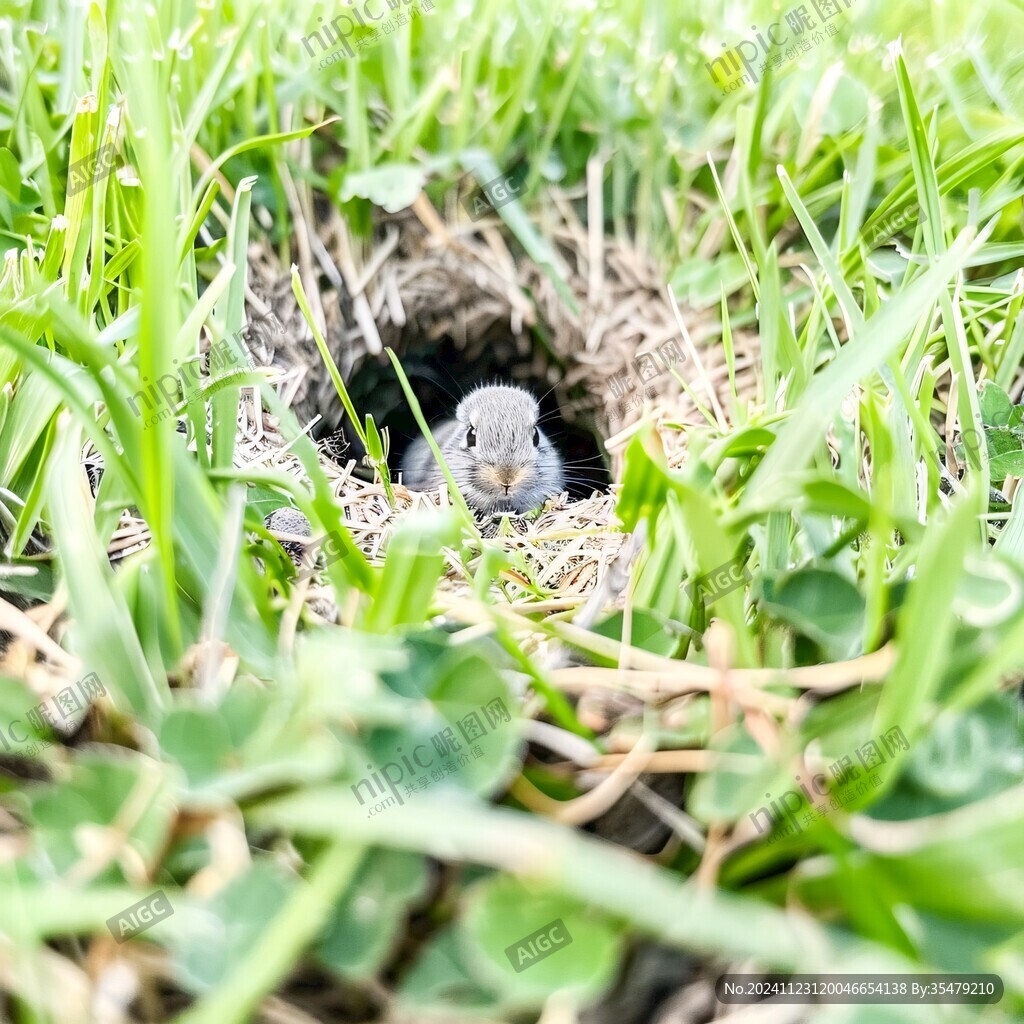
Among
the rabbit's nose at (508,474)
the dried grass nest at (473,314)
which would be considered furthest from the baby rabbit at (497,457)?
the dried grass nest at (473,314)

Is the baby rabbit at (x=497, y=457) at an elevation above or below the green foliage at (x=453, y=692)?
below

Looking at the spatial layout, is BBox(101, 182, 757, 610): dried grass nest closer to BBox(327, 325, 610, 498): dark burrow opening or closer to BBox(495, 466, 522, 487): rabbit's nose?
BBox(327, 325, 610, 498): dark burrow opening

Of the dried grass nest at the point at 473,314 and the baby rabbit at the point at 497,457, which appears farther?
the baby rabbit at the point at 497,457

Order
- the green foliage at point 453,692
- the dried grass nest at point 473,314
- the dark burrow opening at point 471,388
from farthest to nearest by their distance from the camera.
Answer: the dark burrow opening at point 471,388, the dried grass nest at point 473,314, the green foliage at point 453,692

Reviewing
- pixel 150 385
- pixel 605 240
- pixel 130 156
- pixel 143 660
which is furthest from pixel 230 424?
pixel 605 240

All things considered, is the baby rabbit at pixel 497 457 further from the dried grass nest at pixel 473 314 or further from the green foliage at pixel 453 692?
the green foliage at pixel 453 692

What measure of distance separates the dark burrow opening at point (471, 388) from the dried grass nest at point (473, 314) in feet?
0.41

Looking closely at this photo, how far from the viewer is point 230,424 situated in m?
1.04

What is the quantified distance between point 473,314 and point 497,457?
0.67 meters

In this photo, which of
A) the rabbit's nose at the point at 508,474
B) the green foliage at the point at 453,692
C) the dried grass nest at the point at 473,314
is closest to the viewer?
the green foliage at the point at 453,692

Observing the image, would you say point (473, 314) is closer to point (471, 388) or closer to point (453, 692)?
point (471, 388)

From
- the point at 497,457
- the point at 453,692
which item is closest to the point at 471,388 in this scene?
the point at 497,457

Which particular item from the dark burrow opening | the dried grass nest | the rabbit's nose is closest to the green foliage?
the dried grass nest

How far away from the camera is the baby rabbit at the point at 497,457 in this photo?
3076 mm
